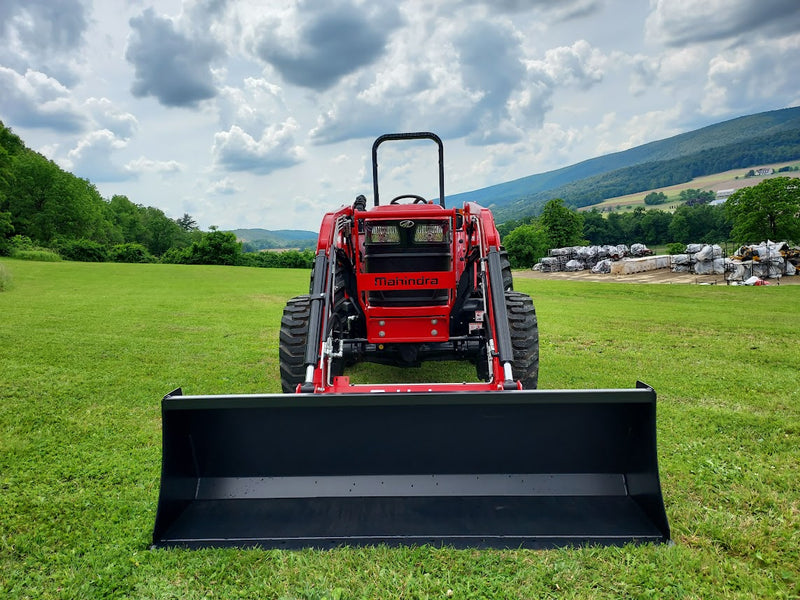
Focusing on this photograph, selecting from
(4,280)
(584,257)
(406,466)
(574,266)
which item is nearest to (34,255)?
(4,280)

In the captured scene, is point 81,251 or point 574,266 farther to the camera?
point 574,266

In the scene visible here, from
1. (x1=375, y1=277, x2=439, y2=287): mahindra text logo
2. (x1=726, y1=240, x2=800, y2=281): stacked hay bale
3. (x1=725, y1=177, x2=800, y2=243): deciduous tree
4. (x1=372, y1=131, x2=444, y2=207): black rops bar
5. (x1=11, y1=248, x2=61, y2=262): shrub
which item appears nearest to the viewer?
(x1=375, y1=277, x2=439, y2=287): mahindra text logo

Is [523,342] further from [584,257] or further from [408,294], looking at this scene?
[584,257]

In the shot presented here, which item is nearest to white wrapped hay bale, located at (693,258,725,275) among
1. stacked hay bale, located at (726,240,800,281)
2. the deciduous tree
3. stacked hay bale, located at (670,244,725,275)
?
stacked hay bale, located at (670,244,725,275)

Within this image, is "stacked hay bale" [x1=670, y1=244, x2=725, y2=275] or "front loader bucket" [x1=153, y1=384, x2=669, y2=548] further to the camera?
"stacked hay bale" [x1=670, y1=244, x2=725, y2=275]

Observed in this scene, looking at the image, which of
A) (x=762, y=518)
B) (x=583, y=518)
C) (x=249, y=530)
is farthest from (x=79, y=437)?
(x=762, y=518)

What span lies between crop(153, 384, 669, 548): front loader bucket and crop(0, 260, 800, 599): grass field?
188 millimetres

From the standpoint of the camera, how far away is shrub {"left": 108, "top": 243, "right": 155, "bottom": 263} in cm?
4731

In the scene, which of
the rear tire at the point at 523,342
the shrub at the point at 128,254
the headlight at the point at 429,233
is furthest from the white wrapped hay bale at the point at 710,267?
the shrub at the point at 128,254

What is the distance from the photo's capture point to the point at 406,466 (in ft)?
10.1

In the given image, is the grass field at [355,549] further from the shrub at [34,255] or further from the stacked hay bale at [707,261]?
the shrub at [34,255]

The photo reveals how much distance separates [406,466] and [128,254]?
52519 mm

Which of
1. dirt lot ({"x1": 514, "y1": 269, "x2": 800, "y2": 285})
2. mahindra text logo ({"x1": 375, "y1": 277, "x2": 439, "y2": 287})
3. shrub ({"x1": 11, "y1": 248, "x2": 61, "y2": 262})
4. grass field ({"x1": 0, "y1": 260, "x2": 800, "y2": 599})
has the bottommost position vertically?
dirt lot ({"x1": 514, "y1": 269, "x2": 800, "y2": 285})

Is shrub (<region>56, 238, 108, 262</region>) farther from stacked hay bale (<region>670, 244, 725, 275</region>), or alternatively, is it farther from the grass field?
stacked hay bale (<region>670, 244, 725, 275</region>)
